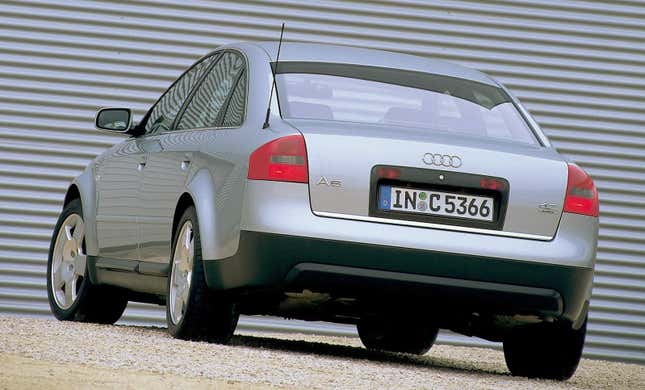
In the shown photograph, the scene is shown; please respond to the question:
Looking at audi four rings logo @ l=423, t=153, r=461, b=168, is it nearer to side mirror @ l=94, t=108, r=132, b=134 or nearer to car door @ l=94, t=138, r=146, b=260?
car door @ l=94, t=138, r=146, b=260

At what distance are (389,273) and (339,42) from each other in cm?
Answer: 601

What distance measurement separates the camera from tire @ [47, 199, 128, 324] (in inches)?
323

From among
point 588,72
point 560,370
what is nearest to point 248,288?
point 560,370

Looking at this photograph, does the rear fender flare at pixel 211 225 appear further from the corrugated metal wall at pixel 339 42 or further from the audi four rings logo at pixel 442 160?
the corrugated metal wall at pixel 339 42

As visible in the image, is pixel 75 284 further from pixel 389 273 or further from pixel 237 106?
pixel 389 273

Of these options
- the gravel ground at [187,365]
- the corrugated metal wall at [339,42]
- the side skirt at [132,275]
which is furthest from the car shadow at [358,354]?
the corrugated metal wall at [339,42]

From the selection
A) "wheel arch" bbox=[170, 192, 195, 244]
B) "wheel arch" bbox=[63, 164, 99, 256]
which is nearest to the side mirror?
"wheel arch" bbox=[63, 164, 99, 256]

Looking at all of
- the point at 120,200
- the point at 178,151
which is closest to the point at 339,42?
the point at 120,200

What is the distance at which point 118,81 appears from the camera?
38.7 ft

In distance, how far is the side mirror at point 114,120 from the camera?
8086 mm

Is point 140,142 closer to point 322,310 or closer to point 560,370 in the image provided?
point 322,310

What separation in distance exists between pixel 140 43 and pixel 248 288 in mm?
5920

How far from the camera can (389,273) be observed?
6145 mm

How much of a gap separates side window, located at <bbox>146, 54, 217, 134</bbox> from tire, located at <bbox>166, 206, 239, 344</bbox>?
1.12m
